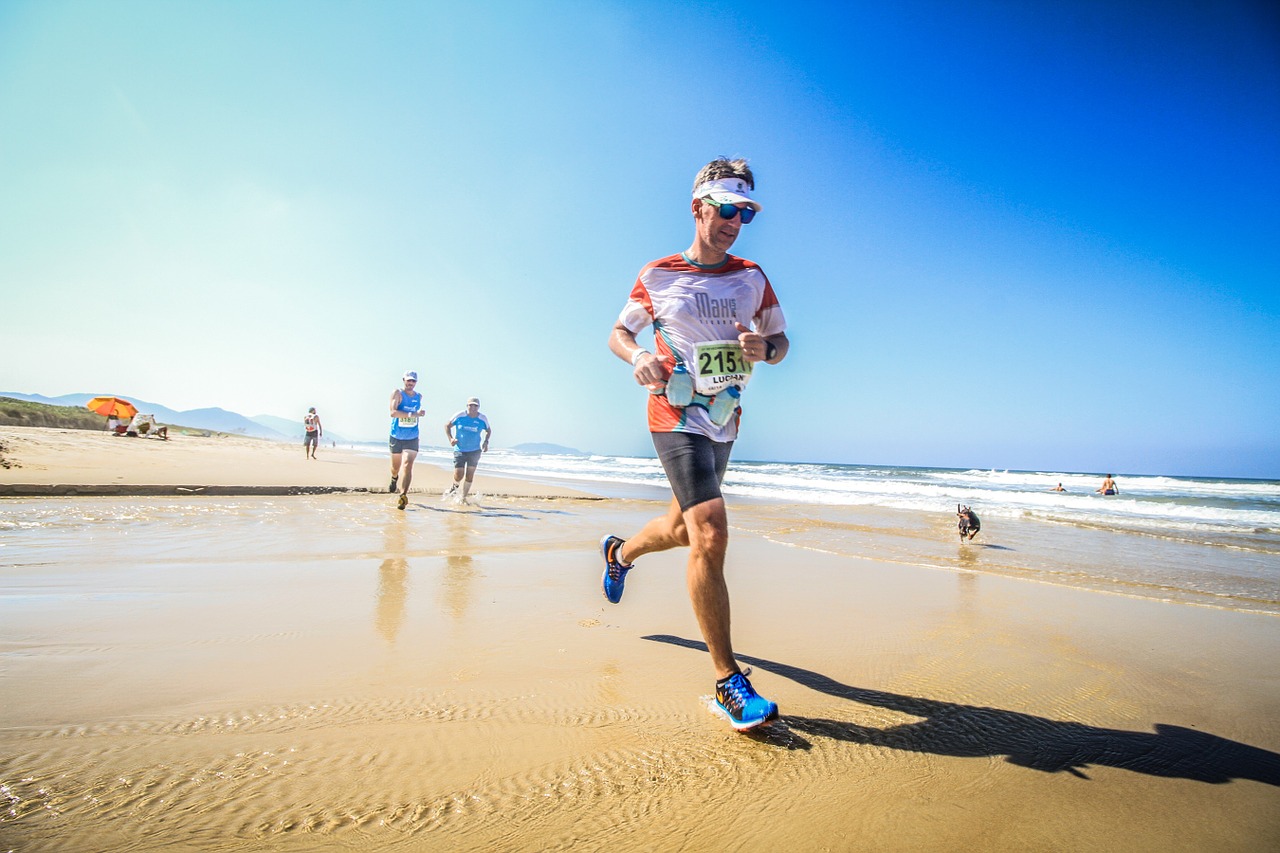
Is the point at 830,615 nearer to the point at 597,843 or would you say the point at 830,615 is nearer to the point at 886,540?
the point at 597,843

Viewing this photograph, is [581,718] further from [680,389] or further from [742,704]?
[680,389]

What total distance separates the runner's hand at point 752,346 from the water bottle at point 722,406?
0.53 ft

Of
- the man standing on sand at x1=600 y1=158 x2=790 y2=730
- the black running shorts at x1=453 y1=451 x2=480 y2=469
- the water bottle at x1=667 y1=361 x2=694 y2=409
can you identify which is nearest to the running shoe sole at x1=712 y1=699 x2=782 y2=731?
the man standing on sand at x1=600 y1=158 x2=790 y2=730

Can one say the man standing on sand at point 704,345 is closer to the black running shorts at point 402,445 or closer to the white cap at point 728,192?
the white cap at point 728,192

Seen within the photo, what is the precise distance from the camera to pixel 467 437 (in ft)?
32.9

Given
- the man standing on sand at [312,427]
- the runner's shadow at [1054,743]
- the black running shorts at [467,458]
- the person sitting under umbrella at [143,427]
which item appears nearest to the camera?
the runner's shadow at [1054,743]

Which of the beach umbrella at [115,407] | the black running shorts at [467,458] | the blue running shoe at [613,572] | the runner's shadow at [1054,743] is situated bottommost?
the runner's shadow at [1054,743]

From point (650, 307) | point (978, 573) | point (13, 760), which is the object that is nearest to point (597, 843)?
point (13, 760)

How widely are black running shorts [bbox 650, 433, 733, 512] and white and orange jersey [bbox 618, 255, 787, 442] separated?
0.04 meters

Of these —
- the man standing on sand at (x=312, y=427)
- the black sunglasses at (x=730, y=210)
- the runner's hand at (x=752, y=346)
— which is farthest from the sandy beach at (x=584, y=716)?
the man standing on sand at (x=312, y=427)

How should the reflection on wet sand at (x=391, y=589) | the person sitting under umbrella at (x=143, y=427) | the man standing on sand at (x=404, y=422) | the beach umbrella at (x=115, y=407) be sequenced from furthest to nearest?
the beach umbrella at (x=115, y=407) → the person sitting under umbrella at (x=143, y=427) → the man standing on sand at (x=404, y=422) → the reflection on wet sand at (x=391, y=589)

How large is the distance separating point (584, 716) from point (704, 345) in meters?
1.48

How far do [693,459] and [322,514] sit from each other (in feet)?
21.0

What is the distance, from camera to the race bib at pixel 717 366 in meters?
2.39
